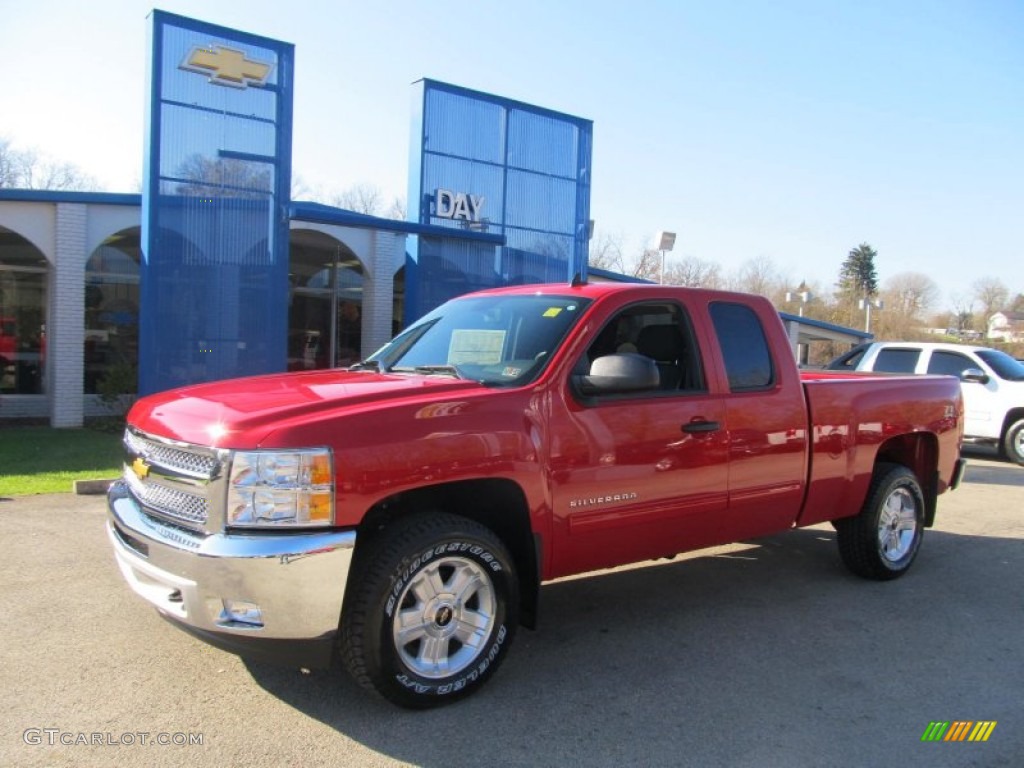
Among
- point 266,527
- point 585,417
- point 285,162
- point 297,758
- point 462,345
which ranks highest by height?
point 285,162

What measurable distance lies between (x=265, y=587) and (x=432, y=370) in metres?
1.59

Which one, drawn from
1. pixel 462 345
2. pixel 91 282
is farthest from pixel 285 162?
pixel 462 345

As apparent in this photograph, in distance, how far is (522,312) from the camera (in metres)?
4.81

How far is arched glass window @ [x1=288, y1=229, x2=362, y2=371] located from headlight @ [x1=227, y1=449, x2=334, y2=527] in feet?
51.3

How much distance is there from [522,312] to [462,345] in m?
0.40

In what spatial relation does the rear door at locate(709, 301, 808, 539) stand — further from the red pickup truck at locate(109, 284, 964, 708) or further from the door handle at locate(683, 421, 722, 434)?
the door handle at locate(683, 421, 722, 434)

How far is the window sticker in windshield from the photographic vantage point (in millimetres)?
4566

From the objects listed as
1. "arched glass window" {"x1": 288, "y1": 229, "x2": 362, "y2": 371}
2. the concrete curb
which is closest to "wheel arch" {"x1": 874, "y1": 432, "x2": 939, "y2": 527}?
the concrete curb

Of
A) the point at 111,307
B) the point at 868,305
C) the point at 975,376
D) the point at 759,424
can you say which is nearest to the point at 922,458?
the point at 759,424

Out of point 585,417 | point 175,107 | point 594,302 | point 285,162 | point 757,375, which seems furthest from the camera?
point 285,162

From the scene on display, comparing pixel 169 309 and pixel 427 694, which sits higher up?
pixel 169 309

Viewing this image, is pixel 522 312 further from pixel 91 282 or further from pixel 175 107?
pixel 91 282

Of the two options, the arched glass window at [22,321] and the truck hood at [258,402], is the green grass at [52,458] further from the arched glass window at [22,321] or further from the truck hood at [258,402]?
the truck hood at [258,402]
